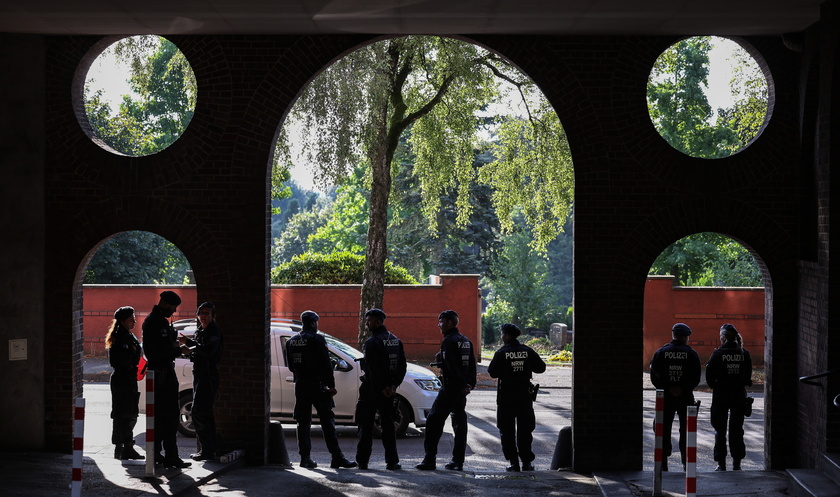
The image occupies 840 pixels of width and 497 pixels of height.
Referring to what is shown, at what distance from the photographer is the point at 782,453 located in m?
10.5

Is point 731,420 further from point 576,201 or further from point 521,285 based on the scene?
point 521,285

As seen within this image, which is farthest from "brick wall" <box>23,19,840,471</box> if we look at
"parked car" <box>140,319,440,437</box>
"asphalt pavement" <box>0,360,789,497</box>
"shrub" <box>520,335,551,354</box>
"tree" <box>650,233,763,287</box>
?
"tree" <box>650,233,763,287</box>

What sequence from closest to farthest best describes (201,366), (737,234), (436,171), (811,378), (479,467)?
(811,378) < (201,366) < (737,234) < (479,467) < (436,171)

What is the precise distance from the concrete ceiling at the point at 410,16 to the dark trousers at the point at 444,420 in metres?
4.23

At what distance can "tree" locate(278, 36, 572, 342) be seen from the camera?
18.3 meters

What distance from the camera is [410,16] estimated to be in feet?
31.6

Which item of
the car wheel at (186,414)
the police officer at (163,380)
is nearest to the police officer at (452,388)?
the police officer at (163,380)

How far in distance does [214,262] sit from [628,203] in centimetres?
478

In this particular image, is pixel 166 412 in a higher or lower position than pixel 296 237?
lower

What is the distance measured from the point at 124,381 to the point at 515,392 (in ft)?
14.6

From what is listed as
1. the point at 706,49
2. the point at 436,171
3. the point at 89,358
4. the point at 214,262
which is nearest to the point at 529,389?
the point at 214,262

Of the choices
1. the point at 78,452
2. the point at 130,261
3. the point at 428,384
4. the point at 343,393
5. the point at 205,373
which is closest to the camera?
the point at 78,452

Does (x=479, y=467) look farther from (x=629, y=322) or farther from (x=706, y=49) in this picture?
(x=706, y=49)

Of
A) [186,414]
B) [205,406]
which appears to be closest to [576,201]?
[205,406]
